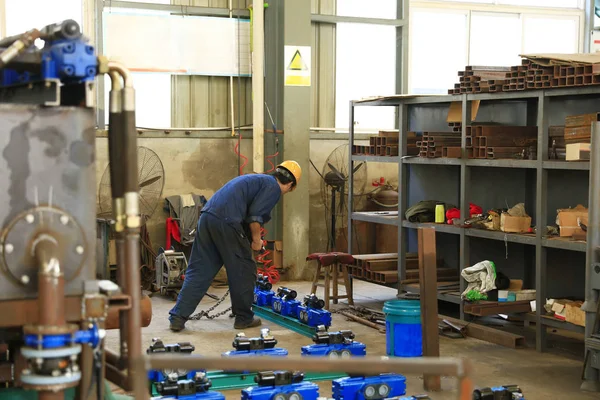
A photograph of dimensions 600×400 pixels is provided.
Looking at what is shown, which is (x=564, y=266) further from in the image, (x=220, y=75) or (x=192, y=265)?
(x=220, y=75)

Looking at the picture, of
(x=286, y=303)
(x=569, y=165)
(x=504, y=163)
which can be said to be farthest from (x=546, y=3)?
(x=286, y=303)

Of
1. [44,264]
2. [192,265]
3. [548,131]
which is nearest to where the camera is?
[44,264]

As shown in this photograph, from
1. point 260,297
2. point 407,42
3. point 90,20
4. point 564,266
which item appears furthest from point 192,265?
point 407,42

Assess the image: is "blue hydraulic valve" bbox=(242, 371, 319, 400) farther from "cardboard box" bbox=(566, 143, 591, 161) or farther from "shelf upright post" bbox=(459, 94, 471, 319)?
"shelf upright post" bbox=(459, 94, 471, 319)

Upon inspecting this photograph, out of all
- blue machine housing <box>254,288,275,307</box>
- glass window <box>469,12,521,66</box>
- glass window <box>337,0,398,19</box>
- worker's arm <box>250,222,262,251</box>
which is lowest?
blue machine housing <box>254,288,275,307</box>

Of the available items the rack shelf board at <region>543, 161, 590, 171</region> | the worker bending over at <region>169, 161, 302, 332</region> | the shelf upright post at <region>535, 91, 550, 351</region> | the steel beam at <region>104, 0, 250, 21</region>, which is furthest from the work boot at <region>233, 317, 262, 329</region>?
the steel beam at <region>104, 0, 250, 21</region>

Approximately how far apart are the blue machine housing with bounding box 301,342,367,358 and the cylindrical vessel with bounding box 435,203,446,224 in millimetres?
2335

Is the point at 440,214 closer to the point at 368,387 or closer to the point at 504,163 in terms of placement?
the point at 504,163

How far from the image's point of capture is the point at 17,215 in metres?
2.62

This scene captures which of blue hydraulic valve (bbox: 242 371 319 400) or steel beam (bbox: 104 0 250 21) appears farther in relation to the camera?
steel beam (bbox: 104 0 250 21)

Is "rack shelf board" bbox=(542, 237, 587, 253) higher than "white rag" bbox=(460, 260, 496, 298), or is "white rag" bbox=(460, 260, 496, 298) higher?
"rack shelf board" bbox=(542, 237, 587, 253)

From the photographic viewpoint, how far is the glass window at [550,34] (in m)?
13.2

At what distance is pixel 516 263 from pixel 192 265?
318 cm

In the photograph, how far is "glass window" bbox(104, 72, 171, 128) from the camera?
11250 mm
